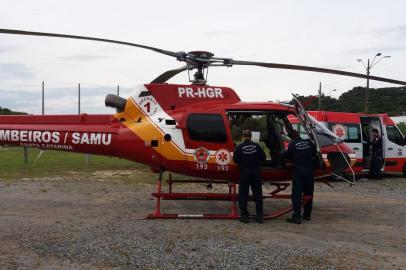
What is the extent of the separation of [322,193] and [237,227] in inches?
199

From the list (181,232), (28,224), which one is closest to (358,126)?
(181,232)

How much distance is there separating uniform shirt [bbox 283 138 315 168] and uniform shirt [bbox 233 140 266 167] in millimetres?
564

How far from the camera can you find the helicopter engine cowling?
935 centimetres

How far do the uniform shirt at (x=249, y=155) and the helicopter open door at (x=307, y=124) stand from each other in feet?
3.52

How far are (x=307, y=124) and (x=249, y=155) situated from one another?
137 centimetres

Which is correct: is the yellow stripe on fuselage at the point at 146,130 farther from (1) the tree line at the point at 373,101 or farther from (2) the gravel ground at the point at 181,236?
(1) the tree line at the point at 373,101

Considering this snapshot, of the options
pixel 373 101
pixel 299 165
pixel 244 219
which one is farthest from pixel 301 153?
pixel 373 101

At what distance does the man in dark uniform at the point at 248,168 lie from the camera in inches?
325

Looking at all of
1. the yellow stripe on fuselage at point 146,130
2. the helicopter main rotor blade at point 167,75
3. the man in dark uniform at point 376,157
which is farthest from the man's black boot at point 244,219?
the man in dark uniform at point 376,157

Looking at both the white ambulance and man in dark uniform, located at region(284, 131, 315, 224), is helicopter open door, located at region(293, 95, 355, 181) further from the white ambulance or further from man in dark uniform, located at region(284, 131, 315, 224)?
the white ambulance

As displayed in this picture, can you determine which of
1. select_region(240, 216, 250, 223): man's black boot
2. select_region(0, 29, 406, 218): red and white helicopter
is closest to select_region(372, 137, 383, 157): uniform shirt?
select_region(0, 29, 406, 218): red and white helicopter

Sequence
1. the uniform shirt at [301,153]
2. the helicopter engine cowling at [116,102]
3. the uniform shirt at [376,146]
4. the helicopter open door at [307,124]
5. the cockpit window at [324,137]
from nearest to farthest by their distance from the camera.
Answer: the uniform shirt at [301,153]
the helicopter open door at [307,124]
the cockpit window at [324,137]
the helicopter engine cowling at [116,102]
the uniform shirt at [376,146]

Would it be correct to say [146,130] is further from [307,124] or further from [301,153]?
[307,124]

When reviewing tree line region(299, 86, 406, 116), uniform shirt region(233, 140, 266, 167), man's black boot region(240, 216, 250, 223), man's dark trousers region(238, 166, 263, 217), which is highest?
tree line region(299, 86, 406, 116)
